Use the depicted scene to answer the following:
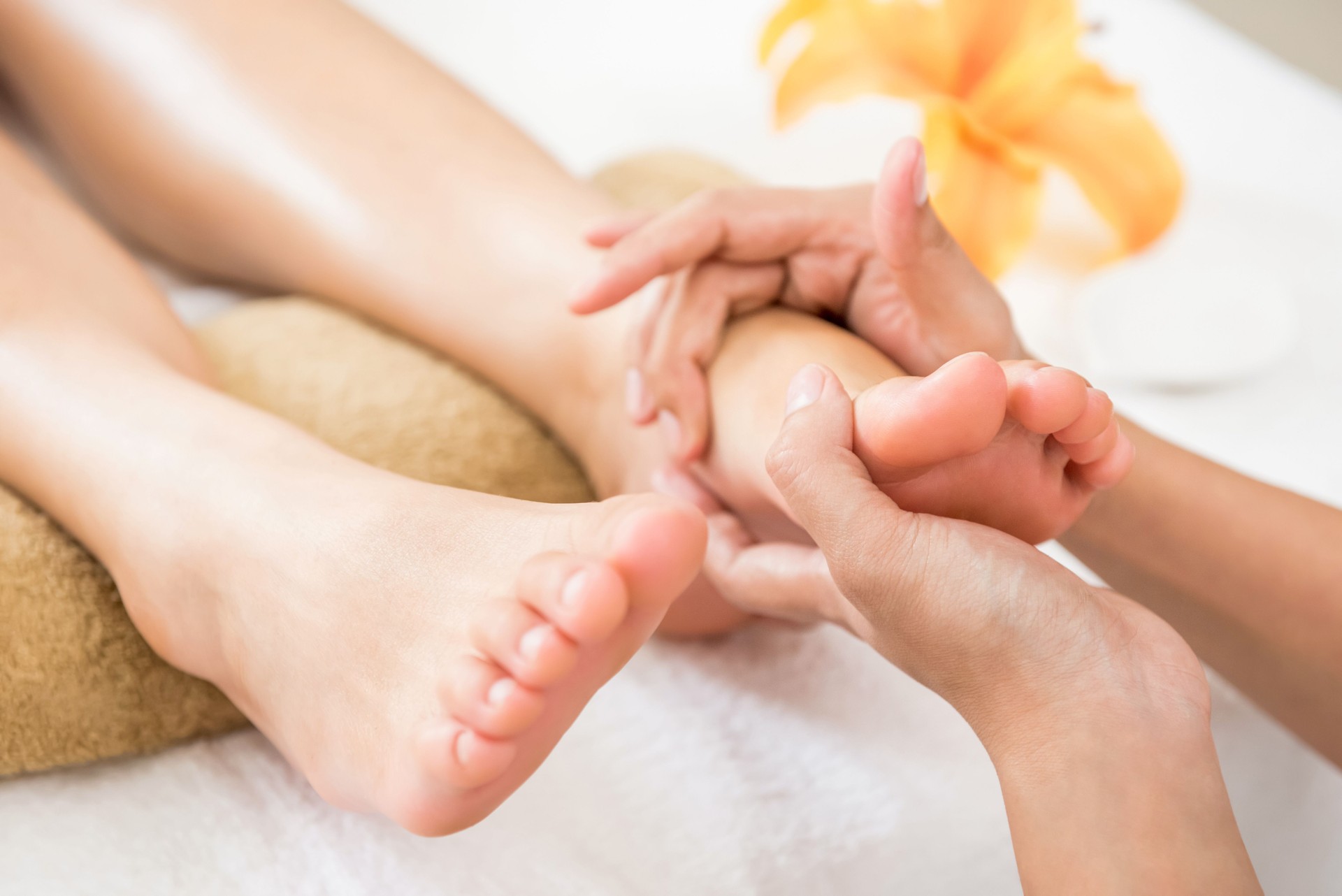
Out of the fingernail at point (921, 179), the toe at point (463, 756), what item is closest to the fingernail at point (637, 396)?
the fingernail at point (921, 179)

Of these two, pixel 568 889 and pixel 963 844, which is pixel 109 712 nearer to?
pixel 568 889

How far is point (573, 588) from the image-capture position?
48cm

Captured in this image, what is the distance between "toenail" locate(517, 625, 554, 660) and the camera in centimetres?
48

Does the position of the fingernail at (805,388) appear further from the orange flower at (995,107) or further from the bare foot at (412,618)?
the orange flower at (995,107)

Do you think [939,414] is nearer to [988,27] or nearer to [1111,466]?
[1111,466]

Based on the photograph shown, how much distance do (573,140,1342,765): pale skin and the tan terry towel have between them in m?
0.16

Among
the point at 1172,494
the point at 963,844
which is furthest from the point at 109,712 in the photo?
the point at 1172,494

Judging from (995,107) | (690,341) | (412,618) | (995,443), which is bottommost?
(412,618)

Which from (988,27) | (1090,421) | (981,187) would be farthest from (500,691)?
(988,27)

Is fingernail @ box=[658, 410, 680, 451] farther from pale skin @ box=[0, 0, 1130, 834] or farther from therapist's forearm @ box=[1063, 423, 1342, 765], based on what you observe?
therapist's forearm @ box=[1063, 423, 1342, 765]

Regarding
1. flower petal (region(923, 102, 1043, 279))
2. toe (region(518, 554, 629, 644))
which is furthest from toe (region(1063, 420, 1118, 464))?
flower petal (region(923, 102, 1043, 279))

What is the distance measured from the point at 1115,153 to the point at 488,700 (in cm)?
91

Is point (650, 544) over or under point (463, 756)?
over

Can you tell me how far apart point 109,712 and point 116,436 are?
169mm
